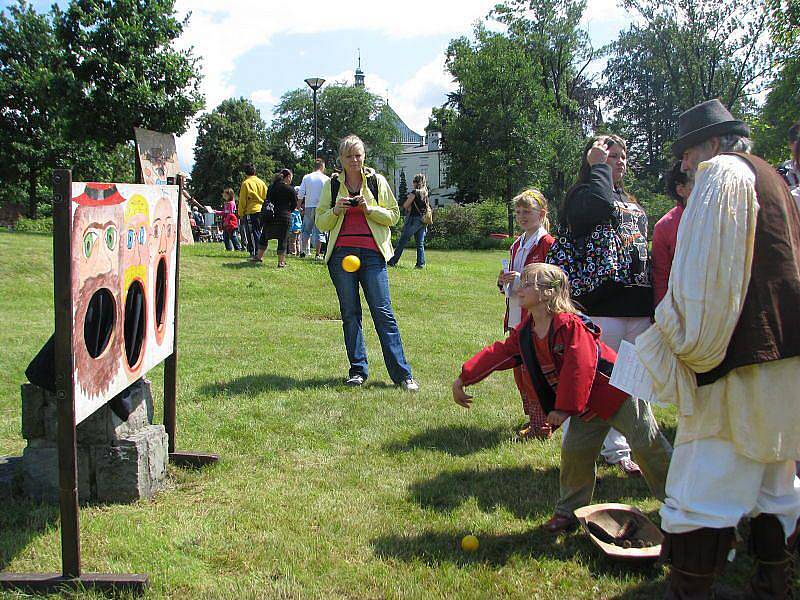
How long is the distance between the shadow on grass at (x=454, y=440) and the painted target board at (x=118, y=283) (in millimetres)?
1766

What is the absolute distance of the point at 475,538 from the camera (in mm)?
3486

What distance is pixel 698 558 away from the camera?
2619 millimetres

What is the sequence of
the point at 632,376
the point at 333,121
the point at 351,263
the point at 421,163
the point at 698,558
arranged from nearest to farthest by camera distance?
the point at 698,558, the point at 632,376, the point at 351,263, the point at 333,121, the point at 421,163

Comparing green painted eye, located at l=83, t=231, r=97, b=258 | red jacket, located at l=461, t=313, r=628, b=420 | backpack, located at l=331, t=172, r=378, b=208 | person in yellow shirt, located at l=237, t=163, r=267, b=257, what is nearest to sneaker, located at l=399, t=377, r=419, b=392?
backpack, located at l=331, t=172, r=378, b=208

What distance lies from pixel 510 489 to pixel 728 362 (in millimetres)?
1977

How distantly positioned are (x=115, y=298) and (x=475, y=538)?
2.14 meters

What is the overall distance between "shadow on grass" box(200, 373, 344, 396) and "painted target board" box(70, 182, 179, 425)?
187cm

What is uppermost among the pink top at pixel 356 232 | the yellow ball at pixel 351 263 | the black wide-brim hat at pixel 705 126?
the black wide-brim hat at pixel 705 126

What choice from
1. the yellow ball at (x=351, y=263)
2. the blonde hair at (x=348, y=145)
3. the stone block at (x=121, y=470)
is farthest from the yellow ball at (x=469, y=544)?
the blonde hair at (x=348, y=145)

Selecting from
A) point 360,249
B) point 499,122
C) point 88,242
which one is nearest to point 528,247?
point 360,249

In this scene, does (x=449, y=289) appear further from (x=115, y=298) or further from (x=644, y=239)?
(x=115, y=298)

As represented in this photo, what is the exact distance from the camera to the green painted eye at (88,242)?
9.84 ft

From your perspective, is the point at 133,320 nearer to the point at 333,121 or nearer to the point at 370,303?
the point at 370,303

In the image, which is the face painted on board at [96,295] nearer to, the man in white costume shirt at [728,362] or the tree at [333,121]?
the man in white costume shirt at [728,362]
